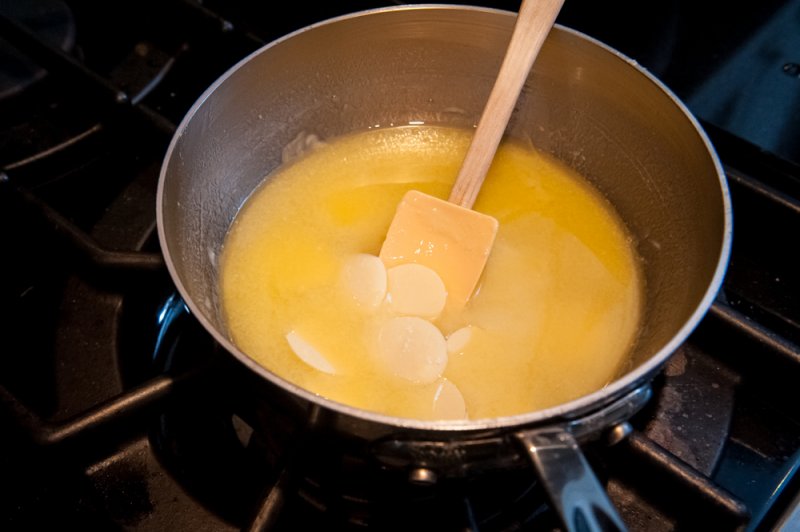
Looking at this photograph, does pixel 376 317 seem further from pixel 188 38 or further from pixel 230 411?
pixel 188 38

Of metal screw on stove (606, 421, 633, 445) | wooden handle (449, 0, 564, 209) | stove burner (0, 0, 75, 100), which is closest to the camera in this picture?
metal screw on stove (606, 421, 633, 445)

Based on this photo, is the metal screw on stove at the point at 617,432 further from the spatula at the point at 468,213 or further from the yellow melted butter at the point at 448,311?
the spatula at the point at 468,213

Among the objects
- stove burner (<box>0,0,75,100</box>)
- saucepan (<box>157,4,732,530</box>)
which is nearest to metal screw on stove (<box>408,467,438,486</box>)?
saucepan (<box>157,4,732,530</box>)

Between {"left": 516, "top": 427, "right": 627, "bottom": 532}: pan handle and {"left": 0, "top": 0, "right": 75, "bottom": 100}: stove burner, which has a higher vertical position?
{"left": 516, "top": 427, "right": 627, "bottom": 532}: pan handle

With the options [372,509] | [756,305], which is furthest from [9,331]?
[756,305]

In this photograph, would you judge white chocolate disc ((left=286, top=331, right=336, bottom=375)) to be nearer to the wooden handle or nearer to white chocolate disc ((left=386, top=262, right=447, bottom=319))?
white chocolate disc ((left=386, top=262, right=447, bottom=319))
